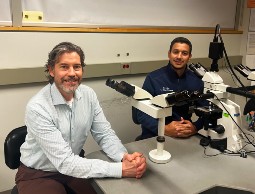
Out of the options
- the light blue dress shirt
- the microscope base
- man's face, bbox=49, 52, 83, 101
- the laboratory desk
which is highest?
man's face, bbox=49, 52, 83, 101

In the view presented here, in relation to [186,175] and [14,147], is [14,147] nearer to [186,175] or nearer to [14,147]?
[14,147]

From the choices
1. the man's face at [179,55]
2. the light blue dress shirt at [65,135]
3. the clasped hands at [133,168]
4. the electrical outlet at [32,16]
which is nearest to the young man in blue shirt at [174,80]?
the man's face at [179,55]

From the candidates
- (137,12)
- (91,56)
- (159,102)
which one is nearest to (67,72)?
(159,102)

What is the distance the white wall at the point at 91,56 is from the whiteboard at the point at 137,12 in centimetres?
12

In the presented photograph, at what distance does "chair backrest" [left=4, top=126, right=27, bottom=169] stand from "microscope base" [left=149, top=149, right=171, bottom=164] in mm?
716

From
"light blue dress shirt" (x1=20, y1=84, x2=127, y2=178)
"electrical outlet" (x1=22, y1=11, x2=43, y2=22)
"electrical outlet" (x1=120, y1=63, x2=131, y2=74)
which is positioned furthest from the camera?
"electrical outlet" (x1=120, y1=63, x2=131, y2=74)

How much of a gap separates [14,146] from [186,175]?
922 mm

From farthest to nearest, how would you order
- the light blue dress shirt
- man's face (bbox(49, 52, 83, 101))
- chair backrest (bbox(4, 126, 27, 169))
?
chair backrest (bbox(4, 126, 27, 169)), man's face (bbox(49, 52, 83, 101)), the light blue dress shirt

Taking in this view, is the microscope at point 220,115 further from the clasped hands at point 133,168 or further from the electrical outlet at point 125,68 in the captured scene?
the electrical outlet at point 125,68

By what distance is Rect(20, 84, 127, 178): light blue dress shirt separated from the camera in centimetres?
124

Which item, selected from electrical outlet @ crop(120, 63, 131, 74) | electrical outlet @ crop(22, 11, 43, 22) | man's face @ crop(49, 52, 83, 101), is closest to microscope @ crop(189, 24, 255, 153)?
man's face @ crop(49, 52, 83, 101)

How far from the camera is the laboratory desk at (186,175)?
1124 millimetres

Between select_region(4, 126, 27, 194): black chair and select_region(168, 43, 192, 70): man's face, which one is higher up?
select_region(168, 43, 192, 70): man's face

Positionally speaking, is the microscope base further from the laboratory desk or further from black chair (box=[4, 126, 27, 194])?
black chair (box=[4, 126, 27, 194])
